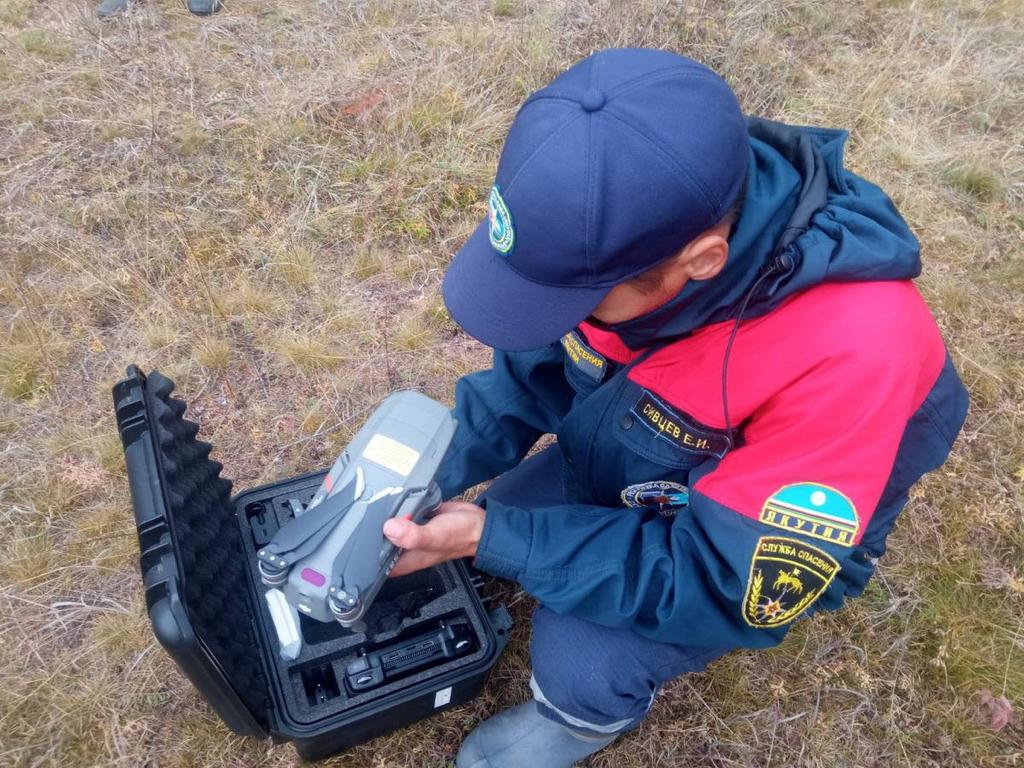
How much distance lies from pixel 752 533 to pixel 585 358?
1.73ft

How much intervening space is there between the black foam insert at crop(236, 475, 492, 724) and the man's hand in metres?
0.26

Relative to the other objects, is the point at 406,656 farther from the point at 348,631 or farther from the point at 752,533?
the point at 752,533

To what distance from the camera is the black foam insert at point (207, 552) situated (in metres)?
1.29

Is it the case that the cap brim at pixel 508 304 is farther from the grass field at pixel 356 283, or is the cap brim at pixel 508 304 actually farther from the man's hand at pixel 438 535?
the grass field at pixel 356 283

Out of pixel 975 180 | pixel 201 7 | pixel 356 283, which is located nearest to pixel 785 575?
pixel 356 283

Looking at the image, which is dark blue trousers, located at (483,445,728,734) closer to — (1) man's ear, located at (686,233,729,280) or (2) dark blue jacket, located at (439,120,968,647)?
(2) dark blue jacket, located at (439,120,968,647)

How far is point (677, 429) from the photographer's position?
136 centimetres

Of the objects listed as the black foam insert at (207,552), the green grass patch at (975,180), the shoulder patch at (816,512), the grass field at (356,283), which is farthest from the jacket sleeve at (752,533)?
the green grass patch at (975,180)

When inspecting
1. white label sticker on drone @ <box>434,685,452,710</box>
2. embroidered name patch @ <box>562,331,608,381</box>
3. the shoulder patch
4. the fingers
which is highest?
the shoulder patch

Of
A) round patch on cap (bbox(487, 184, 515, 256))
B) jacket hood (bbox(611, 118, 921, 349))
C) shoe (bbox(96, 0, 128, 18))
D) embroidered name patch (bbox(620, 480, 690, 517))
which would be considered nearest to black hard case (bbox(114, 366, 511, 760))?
embroidered name patch (bbox(620, 480, 690, 517))

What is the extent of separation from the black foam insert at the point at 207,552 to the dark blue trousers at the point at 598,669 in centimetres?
62

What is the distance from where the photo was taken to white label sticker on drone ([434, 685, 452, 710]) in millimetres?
1636

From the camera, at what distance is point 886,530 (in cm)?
142

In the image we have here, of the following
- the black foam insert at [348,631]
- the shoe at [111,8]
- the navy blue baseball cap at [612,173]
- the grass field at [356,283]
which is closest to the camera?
the navy blue baseball cap at [612,173]
